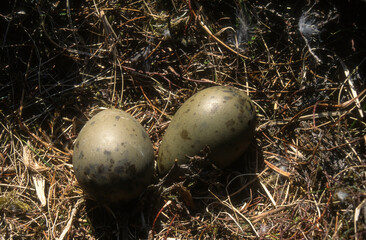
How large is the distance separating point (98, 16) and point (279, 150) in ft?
4.98

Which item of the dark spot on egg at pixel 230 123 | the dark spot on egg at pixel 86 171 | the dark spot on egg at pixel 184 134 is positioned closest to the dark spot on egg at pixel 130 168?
the dark spot on egg at pixel 86 171

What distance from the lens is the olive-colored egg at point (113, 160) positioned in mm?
1844

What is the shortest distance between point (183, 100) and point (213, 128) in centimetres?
51

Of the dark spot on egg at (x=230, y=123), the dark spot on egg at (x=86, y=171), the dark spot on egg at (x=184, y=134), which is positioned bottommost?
the dark spot on egg at (x=86, y=171)

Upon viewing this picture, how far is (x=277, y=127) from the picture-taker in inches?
90.4

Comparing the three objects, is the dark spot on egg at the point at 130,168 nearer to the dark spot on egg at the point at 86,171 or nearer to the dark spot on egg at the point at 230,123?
the dark spot on egg at the point at 86,171

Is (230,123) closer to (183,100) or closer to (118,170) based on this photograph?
(183,100)

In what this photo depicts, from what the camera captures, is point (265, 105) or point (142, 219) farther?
point (265, 105)

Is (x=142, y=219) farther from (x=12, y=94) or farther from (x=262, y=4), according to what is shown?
(x=262, y=4)

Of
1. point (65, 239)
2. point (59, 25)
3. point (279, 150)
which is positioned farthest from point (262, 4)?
point (65, 239)

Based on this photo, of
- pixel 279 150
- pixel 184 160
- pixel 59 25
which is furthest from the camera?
pixel 59 25

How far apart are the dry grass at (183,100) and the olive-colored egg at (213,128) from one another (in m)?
0.10

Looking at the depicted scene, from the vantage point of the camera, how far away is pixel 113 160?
184cm

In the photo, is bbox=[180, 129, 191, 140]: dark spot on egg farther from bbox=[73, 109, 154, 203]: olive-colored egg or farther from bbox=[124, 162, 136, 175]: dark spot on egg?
bbox=[124, 162, 136, 175]: dark spot on egg
